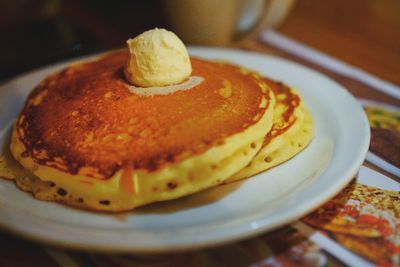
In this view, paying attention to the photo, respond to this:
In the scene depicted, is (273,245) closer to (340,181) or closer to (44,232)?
(340,181)

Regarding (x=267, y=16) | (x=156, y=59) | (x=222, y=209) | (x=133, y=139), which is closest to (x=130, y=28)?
(x=267, y=16)

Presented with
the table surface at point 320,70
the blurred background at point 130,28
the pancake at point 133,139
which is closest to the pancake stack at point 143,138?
the pancake at point 133,139

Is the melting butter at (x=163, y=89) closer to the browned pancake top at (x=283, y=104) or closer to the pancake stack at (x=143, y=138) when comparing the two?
the pancake stack at (x=143, y=138)

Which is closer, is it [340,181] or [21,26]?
[340,181]

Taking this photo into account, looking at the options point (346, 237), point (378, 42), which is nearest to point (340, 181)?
point (346, 237)

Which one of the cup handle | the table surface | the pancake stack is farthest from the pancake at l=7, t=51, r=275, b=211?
the cup handle

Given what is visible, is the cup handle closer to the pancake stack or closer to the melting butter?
the pancake stack

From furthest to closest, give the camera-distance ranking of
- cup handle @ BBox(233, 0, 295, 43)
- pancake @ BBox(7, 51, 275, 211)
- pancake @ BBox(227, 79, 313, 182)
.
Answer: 1. cup handle @ BBox(233, 0, 295, 43)
2. pancake @ BBox(227, 79, 313, 182)
3. pancake @ BBox(7, 51, 275, 211)

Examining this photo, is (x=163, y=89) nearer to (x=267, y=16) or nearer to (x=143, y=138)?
(x=143, y=138)
